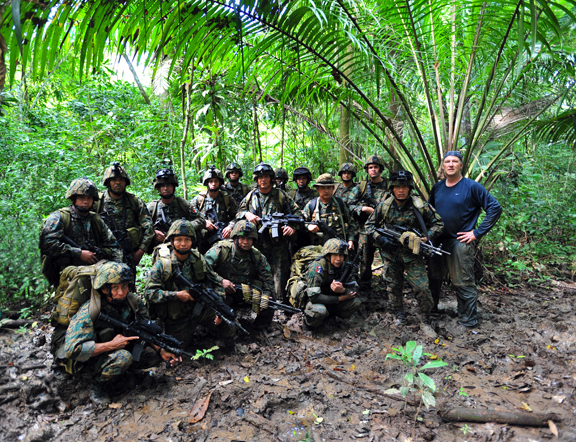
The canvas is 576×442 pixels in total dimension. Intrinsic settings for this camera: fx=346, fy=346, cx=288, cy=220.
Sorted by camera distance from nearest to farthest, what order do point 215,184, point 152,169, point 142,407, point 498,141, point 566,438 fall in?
point 566,438, point 142,407, point 215,184, point 498,141, point 152,169

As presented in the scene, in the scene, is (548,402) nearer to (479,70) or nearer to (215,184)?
(479,70)

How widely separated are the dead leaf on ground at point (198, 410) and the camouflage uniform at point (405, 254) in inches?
118

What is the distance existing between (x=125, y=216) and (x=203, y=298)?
188 cm

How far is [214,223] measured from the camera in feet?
19.9

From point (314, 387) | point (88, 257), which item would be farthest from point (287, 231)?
point (88, 257)

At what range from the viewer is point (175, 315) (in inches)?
162

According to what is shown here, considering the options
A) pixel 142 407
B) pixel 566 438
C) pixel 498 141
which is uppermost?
pixel 498 141

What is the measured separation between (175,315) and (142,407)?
3.42 ft

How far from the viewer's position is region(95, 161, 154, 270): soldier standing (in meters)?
4.90

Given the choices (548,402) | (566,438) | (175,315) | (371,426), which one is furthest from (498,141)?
(175,315)

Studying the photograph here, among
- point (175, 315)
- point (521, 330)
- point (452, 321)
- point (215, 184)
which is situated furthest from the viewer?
point (215, 184)

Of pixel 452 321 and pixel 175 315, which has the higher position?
pixel 175 315

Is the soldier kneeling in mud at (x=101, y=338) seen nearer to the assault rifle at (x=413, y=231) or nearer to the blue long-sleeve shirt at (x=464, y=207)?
the assault rifle at (x=413, y=231)

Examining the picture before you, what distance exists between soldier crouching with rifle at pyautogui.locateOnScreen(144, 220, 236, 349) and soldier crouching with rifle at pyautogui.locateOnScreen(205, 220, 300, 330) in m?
0.38
